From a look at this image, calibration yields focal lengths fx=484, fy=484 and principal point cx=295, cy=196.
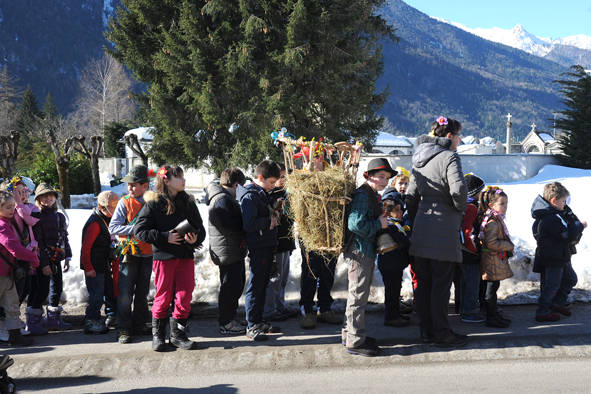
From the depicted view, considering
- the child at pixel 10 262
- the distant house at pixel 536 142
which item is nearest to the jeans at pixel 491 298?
the child at pixel 10 262

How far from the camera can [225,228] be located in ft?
17.5

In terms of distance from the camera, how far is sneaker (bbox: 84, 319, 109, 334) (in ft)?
18.2

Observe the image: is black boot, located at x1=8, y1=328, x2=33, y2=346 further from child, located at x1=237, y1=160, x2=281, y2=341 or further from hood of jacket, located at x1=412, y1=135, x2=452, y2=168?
hood of jacket, located at x1=412, y1=135, x2=452, y2=168

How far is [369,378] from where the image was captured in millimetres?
4203

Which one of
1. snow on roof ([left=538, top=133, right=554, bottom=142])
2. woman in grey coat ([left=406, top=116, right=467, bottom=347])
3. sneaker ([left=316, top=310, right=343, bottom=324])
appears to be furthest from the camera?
snow on roof ([left=538, top=133, right=554, bottom=142])

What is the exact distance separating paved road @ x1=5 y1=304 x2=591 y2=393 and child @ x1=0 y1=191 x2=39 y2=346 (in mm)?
259

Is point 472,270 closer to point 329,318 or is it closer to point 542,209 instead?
point 542,209

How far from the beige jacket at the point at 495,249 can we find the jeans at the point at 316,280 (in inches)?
69.4

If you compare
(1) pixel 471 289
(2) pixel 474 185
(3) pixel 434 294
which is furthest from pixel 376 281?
(2) pixel 474 185

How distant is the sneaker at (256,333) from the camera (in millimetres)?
5203

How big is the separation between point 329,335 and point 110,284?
8.91ft

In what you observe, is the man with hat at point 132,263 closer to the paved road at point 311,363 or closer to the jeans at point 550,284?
the paved road at point 311,363

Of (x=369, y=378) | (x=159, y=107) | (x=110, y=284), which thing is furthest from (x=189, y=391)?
(x=159, y=107)

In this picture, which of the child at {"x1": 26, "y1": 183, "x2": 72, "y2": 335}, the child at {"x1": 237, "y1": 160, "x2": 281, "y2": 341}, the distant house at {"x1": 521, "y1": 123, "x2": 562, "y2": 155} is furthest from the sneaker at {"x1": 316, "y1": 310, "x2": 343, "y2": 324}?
the distant house at {"x1": 521, "y1": 123, "x2": 562, "y2": 155}
